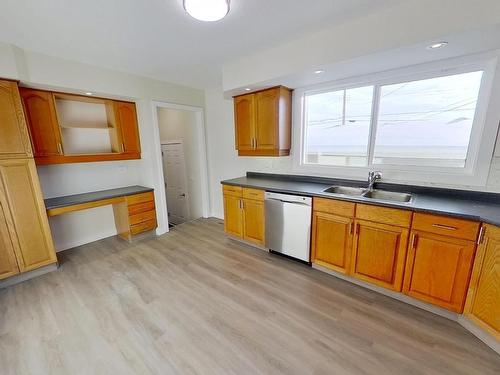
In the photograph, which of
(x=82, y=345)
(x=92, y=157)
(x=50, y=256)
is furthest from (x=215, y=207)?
(x=82, y=345)

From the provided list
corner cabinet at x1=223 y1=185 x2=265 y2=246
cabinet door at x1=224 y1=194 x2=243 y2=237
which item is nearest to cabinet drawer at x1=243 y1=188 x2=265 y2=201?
corner cabinet at x1=223 y1=185 x2=265 y2=246

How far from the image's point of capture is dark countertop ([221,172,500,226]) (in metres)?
1.64

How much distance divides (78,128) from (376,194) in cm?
391

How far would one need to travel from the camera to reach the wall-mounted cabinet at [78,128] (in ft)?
8.42

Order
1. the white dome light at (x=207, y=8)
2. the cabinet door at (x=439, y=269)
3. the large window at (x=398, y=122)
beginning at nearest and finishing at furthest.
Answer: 1. the white dome light at (x=207, y=8)
2. the cabinet door at (x=439, y=269)
3. the large window at (x=398, y=122)

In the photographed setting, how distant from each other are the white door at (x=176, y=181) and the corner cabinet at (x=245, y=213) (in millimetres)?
1721

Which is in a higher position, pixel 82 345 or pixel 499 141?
pixel 499 141

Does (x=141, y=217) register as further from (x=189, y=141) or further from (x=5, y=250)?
(x=189, y=141)

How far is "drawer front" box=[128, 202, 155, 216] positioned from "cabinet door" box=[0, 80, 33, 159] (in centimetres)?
132

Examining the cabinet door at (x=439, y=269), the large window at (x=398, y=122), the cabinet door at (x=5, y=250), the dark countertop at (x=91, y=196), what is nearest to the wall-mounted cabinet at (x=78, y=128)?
the dark countertop at (x=91, y=196)

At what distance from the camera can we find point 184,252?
3.03 m

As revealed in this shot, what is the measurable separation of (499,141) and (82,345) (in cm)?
371

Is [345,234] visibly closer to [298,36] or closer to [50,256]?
[298,36]

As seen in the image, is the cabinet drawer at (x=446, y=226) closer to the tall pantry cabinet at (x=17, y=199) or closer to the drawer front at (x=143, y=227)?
the drawer front at (x=143, y=227)
